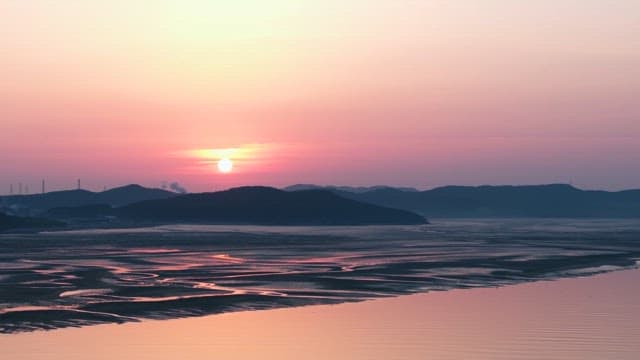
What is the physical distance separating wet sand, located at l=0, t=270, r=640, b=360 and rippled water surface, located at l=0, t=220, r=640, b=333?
2332 millimetres

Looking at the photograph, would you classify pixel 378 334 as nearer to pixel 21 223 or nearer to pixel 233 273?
pixel 233 273

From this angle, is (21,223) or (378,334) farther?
(21,223)

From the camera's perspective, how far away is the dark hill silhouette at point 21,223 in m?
130

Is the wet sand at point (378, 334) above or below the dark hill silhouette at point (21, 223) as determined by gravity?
below

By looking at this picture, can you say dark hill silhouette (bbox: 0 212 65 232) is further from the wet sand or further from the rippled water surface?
the wet sand

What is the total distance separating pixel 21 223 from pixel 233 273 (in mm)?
90871

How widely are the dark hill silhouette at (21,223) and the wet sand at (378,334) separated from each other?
96.0 metres

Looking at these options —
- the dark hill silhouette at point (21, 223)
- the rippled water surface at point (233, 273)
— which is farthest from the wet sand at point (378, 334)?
the dark hill silhouette at point (21, 223)

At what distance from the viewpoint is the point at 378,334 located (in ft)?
105

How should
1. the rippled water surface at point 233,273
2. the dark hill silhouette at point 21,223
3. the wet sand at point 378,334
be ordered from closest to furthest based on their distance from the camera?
the wet sand at point 378,334 < the rippled water surface at point 233,273 < the dark hill silhouette at point 21,223

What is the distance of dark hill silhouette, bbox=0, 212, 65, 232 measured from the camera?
427 feet

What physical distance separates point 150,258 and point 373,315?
33.9 metres

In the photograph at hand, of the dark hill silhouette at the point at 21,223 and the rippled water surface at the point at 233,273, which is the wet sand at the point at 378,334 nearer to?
the rippled water surface at the point at 233,273

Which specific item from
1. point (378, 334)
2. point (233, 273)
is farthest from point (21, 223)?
point (378, 334)
